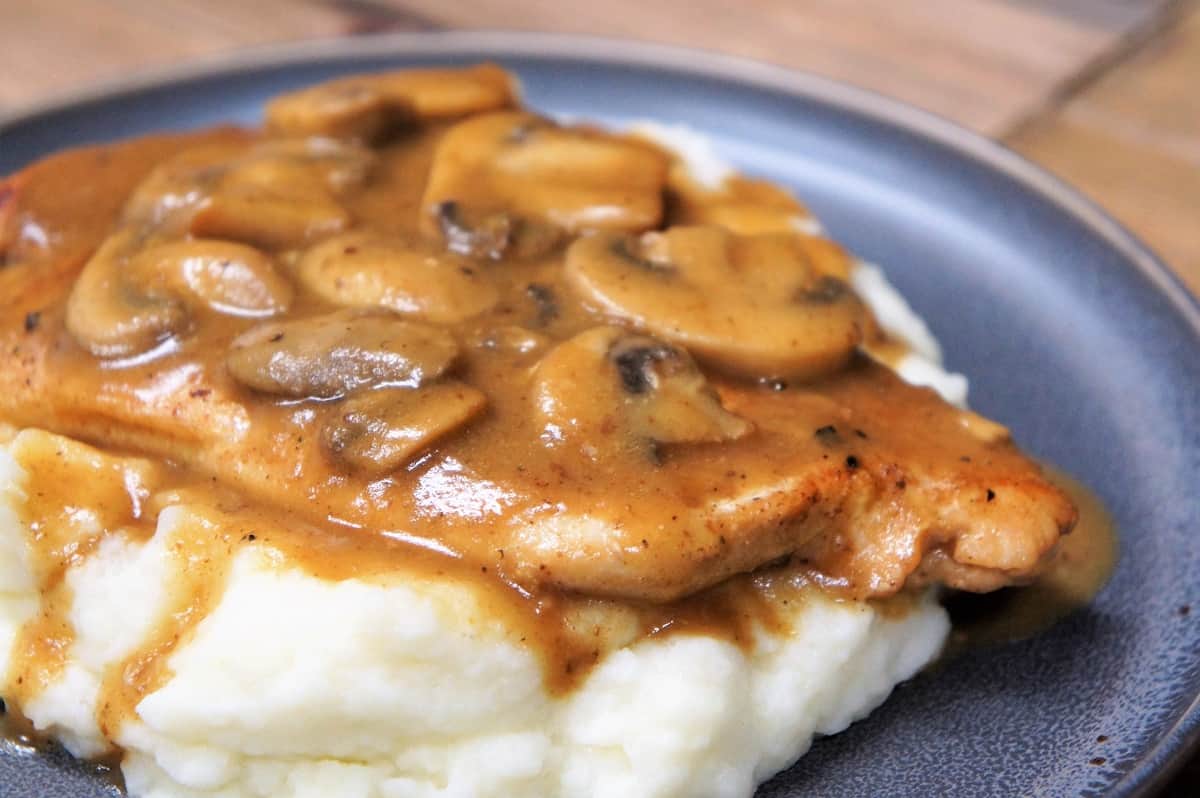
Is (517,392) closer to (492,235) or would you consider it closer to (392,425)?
(392,425)

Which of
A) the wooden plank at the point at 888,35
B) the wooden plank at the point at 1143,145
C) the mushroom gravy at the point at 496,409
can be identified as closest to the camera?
the mushroom gravy at the point at 496,409

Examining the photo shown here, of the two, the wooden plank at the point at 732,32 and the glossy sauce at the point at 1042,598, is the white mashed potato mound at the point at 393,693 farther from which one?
the wooden plank at the point at 732,32

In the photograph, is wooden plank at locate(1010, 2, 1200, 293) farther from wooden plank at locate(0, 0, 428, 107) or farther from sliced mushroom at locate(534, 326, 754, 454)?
wooden plank at locate(0, 0, 428, 107)

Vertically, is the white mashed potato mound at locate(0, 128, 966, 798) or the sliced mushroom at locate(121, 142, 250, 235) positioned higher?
the sliced mushroom at locate(121, 142, 250, 235)

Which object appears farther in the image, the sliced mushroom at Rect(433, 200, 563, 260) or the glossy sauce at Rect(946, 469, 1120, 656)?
the sliced mushroom at Rect(433, 200, 563, 260)

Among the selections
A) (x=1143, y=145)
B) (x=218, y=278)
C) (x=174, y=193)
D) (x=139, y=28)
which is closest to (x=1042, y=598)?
(x=218, y=278)

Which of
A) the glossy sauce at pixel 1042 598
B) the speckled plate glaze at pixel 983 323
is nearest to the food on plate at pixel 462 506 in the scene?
the glossy sauce at pixel 1042 598

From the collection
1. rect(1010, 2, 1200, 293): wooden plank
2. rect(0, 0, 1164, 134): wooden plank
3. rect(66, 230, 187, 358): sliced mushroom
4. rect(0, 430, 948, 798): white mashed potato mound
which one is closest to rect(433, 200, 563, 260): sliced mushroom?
rect(66, 230, 187, 358): sliced mushroom

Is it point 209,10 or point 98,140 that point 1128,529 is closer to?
point 98,140

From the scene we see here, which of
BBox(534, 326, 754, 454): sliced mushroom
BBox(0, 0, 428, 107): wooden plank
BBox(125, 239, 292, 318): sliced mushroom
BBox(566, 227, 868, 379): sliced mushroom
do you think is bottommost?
BBox(0, 0, 428, 107): wooden plank
